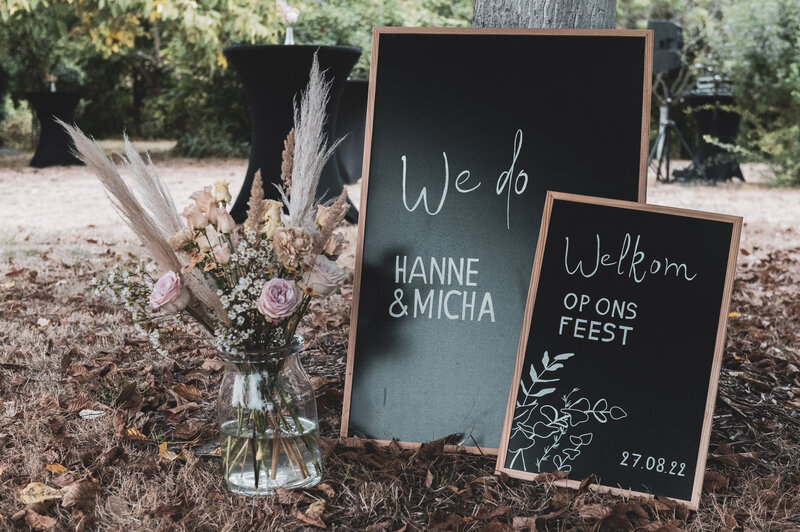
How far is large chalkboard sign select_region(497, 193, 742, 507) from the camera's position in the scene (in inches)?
70.2

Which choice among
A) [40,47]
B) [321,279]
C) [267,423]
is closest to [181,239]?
[321,279]

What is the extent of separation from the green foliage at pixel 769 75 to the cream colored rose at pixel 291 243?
25.8 ft

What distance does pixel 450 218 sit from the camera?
6.56 feet

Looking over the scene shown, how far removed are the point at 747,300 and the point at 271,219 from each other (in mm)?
2752

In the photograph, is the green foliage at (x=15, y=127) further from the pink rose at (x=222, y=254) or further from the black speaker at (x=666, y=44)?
the pink rose at (x=222, y=254)

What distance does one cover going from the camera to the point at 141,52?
1603 cm

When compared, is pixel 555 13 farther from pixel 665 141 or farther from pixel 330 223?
pixel 665 141

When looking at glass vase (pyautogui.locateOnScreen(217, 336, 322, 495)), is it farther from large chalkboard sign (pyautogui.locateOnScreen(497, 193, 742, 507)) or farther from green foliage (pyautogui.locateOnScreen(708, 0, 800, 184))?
green foliage (pyautogui.locateOnScreen(708, 0, 800, 184))

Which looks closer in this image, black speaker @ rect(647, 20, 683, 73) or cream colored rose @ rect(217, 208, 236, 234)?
cream colored rose @ rect(217, 208, 236, 234)

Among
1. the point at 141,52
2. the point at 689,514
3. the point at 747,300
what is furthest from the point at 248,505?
the point at 141,52

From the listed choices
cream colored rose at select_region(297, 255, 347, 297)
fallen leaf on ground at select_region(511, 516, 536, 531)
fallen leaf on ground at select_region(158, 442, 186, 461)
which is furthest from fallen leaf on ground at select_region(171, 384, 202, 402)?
fallen leaf on ground at select_region(511, 516, 536, 531)

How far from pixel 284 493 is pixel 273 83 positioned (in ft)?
10.8

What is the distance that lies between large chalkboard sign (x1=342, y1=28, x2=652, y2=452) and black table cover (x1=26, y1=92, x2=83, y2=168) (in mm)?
8773

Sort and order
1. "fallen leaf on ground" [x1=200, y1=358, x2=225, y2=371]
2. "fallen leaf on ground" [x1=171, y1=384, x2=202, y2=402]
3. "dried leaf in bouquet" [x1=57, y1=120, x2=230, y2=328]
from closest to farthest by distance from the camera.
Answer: "dried leaf in bouquet" [x1=57, y1=120, x2=230, y2=328] < "fallen leaf on ground" [x1=171, y1=384, x2=202, y2=402] < "fallen leaf on ground" [x1=200, y1=358, x2=225, y2=371]
